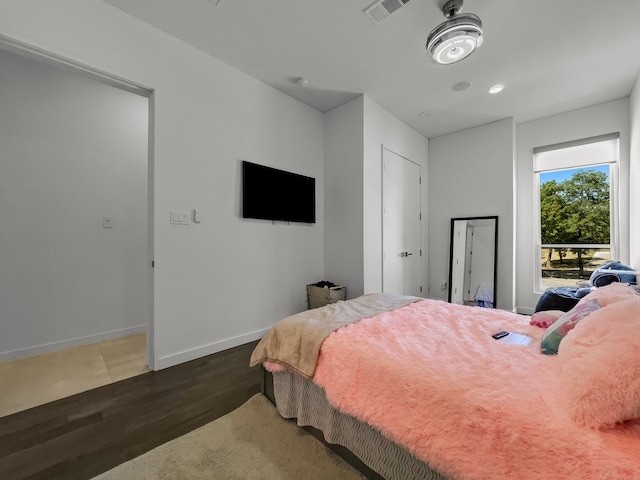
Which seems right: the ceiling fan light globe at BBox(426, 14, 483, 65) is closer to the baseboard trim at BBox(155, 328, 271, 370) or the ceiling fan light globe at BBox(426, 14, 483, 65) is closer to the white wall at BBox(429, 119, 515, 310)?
the white wall at BBox(429, 119, 515, 310)

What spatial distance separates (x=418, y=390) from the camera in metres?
1.00

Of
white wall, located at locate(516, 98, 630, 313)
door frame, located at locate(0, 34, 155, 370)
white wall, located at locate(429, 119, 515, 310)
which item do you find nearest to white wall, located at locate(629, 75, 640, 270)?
white wall, located at locate(516, 98, 630, 313)

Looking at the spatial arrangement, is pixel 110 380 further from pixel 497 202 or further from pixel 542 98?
pixel 542 98

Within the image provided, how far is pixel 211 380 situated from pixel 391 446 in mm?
1547

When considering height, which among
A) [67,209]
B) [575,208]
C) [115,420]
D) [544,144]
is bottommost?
[115,420]

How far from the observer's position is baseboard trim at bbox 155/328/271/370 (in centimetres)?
229

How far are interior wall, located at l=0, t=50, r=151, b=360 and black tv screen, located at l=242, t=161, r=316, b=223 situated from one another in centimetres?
129

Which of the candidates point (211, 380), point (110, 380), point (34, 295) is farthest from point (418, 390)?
point (34, 295)

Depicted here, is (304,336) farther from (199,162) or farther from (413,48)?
(413,48)

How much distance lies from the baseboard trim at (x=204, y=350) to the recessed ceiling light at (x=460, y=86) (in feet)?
11.4

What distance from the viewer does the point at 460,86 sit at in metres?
3.06

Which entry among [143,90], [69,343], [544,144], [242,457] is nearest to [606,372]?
[242,457]

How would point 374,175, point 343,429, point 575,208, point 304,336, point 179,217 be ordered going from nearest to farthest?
point 343,429 < point 304,336 < point 179,217 < point 374,175 < point 575,208

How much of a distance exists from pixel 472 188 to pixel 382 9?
301 centimetres
